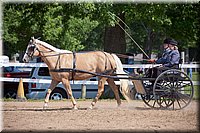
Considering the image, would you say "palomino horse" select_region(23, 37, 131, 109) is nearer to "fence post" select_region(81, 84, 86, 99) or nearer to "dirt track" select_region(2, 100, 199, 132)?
"dirt track" select_region(2, 100, 199, 132)

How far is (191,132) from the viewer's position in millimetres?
8180

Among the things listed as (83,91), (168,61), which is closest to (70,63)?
(168,61)

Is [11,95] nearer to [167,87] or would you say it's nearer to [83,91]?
[83,91]

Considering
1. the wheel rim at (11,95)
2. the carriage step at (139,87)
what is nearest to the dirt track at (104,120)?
the carriage step at (139,87)

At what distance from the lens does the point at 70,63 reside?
12039mm

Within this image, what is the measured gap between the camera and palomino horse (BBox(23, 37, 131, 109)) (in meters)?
11.9

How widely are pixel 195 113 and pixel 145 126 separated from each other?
258 centimetres

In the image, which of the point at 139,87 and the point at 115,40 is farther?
the point at 115,40

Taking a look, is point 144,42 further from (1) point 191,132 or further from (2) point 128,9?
(1) point 191,132

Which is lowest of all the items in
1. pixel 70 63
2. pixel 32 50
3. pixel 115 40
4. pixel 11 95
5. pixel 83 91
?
pixel 11 95

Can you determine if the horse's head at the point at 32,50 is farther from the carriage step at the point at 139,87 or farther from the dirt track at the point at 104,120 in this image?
the carriage step at the point at 139,87

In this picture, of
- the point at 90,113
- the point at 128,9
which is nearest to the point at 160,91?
the point at 90,113

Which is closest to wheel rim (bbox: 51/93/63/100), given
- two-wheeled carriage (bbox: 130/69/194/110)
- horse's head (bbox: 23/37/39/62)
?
horse's head (bbox: 23/37/39/62)

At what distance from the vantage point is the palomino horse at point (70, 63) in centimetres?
1193
